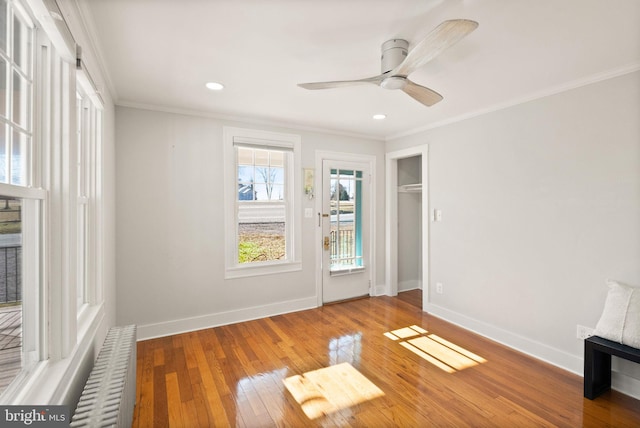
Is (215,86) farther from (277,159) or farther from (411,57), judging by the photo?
(411,57)

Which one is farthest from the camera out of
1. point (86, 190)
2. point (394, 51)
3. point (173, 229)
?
point (173, 229)

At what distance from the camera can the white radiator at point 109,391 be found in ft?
4.12

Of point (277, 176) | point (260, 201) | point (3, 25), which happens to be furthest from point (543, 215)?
point (3, 25)

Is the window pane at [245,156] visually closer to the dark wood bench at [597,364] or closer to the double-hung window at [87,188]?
the double-hung window at [87,188]

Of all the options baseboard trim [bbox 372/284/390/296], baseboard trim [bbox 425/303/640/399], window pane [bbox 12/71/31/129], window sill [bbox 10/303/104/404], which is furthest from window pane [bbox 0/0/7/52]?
baseboard trim [bbox 372/284/390/296]

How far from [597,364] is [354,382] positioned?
1776 millimetres

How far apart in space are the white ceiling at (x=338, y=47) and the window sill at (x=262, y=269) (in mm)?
1887

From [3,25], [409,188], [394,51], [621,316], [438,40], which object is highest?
[394,51]

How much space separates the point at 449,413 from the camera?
1.97 metres

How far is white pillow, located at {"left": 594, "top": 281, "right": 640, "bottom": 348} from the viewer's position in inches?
78.7

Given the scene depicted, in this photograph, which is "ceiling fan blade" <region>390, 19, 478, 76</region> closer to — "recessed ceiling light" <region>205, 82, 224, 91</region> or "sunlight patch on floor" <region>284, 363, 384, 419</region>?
"recessed ceiling light" <region>205, 82, 224, 91</region>

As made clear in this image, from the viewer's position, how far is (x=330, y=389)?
7.30 ft

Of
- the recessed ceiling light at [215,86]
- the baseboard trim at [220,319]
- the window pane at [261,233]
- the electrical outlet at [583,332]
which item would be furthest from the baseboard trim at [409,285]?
the recessed ceiling light at [215,86]

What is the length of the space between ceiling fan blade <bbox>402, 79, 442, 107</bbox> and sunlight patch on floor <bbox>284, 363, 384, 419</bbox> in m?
2.23
